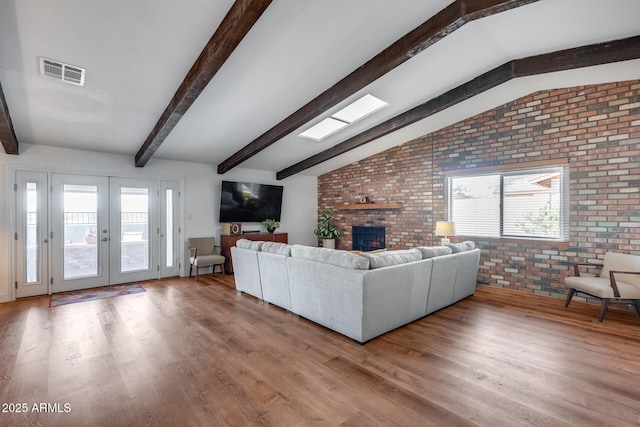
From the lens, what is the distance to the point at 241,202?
21.9 feet

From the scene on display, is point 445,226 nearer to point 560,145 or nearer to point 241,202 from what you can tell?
point 560,145

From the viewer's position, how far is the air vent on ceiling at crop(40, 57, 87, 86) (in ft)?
8.96

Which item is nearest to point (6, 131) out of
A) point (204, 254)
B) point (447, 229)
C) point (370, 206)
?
point (204, 254)

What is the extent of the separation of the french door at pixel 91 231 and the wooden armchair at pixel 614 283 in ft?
21.7

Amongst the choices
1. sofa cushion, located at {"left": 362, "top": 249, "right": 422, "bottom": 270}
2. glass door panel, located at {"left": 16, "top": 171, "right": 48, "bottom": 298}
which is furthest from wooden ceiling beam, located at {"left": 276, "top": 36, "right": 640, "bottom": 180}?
glass door panel, located at {"left": 16, "top": 171, "right": 48, "bottom": 298}

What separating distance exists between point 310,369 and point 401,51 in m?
3.17

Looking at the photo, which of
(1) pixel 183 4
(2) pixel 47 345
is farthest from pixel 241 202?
(1) pixel 183 4

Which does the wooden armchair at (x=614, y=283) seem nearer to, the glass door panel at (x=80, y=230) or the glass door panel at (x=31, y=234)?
the glass door panel at (x=80, y=230)

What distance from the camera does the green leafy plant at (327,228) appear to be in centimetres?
774

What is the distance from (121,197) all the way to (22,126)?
172 centimetres

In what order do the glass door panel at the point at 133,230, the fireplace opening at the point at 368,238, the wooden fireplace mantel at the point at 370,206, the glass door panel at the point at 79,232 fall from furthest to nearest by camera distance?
1. the fireplace opening at the point at 368,238
2. the wooden fireplace mantel at the point at 370,206
3. the glass door panel at the point at 133,230
4. the glass door panel at the point at 79,232

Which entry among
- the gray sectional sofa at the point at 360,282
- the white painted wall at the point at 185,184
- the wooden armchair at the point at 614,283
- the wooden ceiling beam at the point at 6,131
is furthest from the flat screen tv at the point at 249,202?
the wooden armchair at the point at 614,283

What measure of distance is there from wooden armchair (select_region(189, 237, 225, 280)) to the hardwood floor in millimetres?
1813

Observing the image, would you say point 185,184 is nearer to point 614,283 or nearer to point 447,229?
point 447,229
